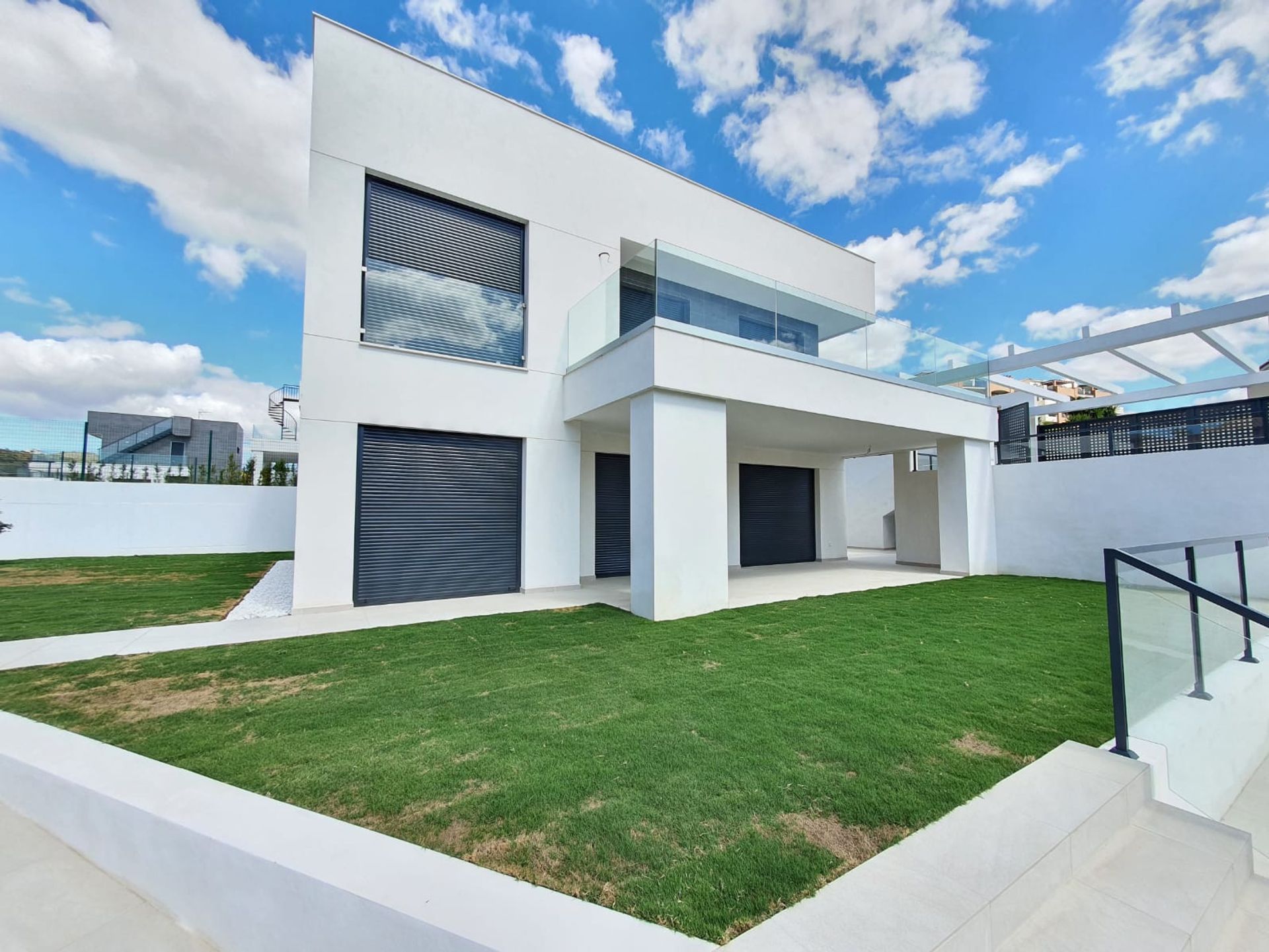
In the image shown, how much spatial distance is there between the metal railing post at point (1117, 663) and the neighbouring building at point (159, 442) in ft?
67.8

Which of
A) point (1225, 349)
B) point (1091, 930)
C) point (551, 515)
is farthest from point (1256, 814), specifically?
point (1225, 349)

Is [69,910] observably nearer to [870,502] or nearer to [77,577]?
[77,577]

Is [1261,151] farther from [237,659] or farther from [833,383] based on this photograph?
[237,659]

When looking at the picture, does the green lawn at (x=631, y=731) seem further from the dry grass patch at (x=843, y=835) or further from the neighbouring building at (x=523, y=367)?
the neighbouring building at (x=523, y=367)

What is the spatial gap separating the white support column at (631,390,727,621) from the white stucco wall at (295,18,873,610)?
97.6 inches

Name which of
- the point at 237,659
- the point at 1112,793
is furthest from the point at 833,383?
the point at 237,659

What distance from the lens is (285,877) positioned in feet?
5.61

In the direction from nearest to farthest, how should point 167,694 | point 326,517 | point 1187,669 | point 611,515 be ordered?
1. point 1187,669
2. point 167,694
3. point 326,517
4. point 611,515

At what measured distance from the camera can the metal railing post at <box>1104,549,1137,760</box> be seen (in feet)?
9.47

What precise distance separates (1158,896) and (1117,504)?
392 inches

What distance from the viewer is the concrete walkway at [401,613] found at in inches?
206

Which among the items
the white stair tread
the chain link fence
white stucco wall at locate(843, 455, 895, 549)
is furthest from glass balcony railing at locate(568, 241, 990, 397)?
the chain link fence

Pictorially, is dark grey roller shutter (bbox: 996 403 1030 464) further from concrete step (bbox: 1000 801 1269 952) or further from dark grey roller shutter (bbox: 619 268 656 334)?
concrete step (bbox: 1000 801 1269 952)

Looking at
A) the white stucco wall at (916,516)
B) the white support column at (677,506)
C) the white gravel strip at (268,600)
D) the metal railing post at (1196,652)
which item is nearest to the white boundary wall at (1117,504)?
the white stucco wall at (916,516)
